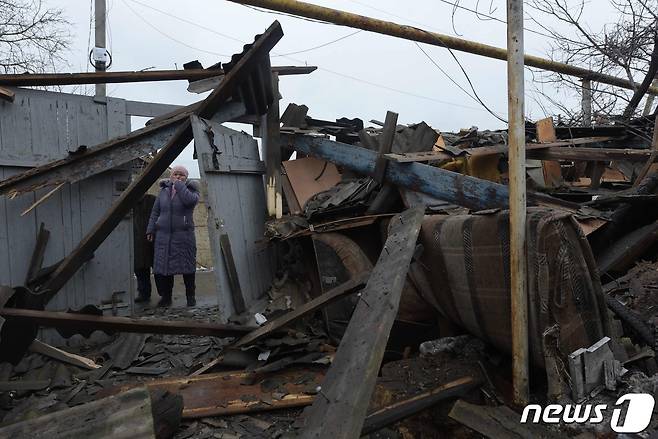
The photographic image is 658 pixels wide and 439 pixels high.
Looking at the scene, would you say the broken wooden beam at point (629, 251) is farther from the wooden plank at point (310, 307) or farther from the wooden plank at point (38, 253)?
the wooden plank at point (38, 253)

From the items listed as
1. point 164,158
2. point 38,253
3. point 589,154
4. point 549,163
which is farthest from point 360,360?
point 549,163

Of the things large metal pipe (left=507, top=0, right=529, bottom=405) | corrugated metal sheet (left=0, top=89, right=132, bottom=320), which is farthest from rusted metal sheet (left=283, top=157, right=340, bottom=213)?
large metal pipe (left=507, top=0, right=529, bottom=405)

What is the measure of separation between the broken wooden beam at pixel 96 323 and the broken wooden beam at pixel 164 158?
678mm

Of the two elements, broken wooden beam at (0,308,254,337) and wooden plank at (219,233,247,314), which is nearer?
broken wooden beam at (0,308,254,337)

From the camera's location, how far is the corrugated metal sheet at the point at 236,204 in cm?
423

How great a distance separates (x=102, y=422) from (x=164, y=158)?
279 centimetres

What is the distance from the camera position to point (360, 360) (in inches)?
72.6

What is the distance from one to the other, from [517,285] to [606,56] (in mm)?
5759

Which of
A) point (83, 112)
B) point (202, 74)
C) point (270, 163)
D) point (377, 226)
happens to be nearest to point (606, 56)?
point (377, 226)

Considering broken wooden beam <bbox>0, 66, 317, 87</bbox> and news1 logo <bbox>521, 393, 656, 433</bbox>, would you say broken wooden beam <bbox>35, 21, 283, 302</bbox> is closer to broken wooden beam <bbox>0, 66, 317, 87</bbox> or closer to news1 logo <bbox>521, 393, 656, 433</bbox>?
broken wooden beam <bbox>0, 66, 317, 87</bbox>

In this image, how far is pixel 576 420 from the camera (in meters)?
2.17

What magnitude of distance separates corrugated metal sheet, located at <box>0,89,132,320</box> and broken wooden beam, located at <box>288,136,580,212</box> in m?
2.45

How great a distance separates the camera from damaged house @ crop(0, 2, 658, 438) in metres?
2.32

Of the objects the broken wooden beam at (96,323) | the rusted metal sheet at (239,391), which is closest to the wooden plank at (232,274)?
the broken wooden beam at (96,323)
